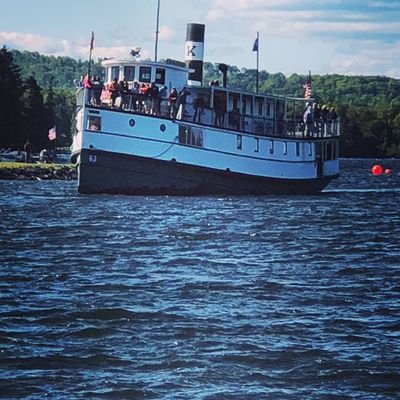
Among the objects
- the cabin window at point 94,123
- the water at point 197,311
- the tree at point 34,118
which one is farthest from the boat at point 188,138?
the tree at point 34,118

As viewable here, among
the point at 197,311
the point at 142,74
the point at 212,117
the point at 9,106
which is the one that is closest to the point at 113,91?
the point at 142,74

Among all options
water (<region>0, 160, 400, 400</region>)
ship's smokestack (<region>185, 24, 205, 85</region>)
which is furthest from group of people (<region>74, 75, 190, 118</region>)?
water (<region>0, 160, 400, 400</region>)

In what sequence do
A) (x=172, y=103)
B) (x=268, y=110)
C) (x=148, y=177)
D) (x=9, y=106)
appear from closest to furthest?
(x=148, y=177), (x=172, y=103), (x=268, y=110), (x=9, y=106)

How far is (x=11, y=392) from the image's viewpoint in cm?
1535

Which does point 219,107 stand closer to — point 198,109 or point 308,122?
point 198,109

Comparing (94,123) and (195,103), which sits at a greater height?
(195,103)

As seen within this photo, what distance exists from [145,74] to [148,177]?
5833 mm

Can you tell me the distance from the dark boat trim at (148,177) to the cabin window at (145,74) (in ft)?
16.3

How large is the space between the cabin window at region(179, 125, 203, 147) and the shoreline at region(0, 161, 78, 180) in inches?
843

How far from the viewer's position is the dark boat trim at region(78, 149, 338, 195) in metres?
52.2

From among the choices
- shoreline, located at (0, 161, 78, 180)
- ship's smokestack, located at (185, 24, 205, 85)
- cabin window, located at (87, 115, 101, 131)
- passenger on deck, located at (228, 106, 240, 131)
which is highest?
ship's smokestack, located at (185, 24, 205, 85)

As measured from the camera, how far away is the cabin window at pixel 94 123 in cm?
5217

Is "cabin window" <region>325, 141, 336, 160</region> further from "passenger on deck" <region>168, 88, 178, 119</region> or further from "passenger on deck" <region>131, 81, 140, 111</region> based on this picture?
"passenger on deck" <region>131, 81, 140, 111</region>

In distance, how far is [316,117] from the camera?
63.4m
